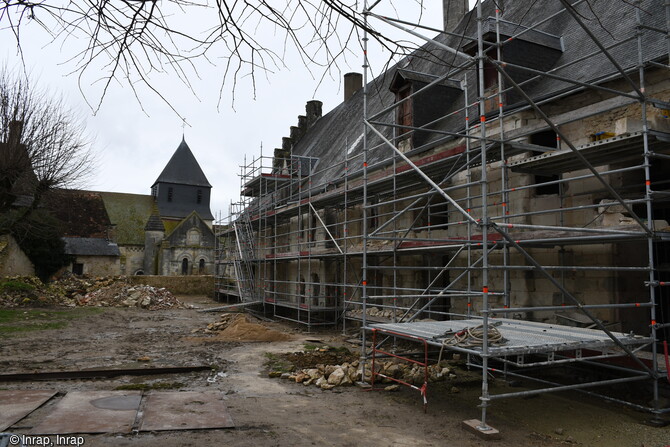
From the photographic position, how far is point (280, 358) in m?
10.1

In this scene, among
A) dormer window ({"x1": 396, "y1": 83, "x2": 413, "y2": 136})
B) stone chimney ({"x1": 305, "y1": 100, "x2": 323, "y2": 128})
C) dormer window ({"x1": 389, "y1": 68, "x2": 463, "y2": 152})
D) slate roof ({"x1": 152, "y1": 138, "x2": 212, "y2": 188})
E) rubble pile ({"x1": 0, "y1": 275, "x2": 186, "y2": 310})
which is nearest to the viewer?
dormer window ({"x1": 389, "y1": 68, "x2": 463, "y2": 152})

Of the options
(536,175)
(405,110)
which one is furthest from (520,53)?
(405,110)

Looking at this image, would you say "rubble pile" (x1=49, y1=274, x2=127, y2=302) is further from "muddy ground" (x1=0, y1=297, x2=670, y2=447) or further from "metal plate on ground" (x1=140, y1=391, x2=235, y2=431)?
"metal plate on ground" (x1=140, y1=391, x2=235, y2=431)

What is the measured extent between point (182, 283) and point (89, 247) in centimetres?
930

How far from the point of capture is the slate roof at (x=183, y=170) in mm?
48969

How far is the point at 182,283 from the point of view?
101ft

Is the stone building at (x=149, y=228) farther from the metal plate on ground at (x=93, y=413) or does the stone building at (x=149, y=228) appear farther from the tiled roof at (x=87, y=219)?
the metal plate on ground at (x=93, y=413)

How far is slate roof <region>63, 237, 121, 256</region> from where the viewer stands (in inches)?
1351

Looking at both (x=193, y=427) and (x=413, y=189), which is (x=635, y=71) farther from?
(x=193, y=427)

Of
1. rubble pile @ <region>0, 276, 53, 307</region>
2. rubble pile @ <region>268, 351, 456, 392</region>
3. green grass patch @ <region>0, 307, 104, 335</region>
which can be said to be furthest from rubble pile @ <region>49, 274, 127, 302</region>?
rubble pile @ <region>268, 351, 456, 392</region>

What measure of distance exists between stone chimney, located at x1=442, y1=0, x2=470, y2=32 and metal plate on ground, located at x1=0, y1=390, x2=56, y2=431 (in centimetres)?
1467

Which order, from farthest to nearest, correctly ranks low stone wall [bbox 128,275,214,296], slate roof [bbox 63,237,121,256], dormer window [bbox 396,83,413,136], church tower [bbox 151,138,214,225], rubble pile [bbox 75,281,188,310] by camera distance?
church tower [bbox 151,138,214,225], slate roof [bbox 63,237,121,256], low stone wall [bbox 128,275,214,296], rubble pile [bbox 75,281,188,310], dormer window [bbox 396,83,413,136]

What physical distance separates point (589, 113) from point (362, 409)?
490 centimetres

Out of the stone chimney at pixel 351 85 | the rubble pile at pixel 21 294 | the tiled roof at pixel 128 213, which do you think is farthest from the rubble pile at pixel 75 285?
the stone chimney at pixel 351 85
